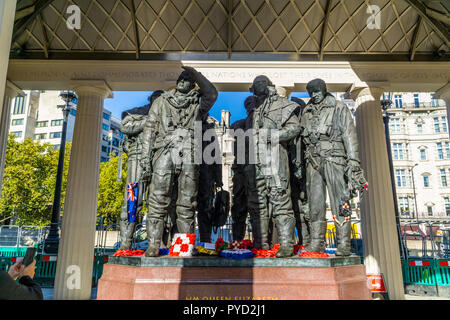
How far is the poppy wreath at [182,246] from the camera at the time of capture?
176 inches

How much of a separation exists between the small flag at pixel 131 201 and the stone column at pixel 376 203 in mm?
6766

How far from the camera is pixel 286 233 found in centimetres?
461

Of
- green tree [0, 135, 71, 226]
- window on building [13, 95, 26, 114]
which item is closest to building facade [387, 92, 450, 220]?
green tree [0, 135, 71, 226]

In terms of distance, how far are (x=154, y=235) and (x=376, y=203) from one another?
23.6 ft

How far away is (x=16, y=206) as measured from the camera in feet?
88.4

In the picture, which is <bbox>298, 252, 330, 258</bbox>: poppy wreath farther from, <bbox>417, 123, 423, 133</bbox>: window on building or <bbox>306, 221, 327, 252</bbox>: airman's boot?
<bbox>417, 123, 423, 133</bbox>: window on building

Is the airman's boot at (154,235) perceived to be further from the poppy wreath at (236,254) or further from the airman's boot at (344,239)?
the airman's boot at (344,239)

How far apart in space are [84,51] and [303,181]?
832cm

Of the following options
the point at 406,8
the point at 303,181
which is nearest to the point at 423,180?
the point at 406,8

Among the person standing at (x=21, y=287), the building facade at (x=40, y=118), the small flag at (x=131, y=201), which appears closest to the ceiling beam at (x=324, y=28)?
the small flag at (x=131, y=201)

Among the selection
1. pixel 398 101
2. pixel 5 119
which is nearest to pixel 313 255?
pixel 5 119

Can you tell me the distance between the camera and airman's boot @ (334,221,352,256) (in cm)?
468

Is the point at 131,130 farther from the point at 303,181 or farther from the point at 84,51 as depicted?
the point at 84,51
